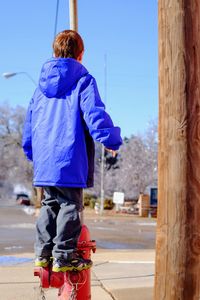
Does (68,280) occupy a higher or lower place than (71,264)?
lower

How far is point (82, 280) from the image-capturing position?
3.29m

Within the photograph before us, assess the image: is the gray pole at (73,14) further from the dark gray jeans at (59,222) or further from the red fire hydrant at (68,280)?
the red fire hydrant at (68,280)

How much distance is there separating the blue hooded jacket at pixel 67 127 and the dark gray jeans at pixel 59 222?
0.09m

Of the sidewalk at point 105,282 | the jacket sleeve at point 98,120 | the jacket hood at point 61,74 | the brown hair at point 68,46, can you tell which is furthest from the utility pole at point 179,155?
the sidewalk at point 105,282

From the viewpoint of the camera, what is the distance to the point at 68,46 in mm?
3480

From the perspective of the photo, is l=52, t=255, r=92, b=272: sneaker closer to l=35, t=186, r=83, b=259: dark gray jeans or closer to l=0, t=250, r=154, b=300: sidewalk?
l=35, t=186, r=83, b=259: dark gray jeans

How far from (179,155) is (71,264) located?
38.8 inches

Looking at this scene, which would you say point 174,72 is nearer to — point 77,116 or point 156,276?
point 77,116

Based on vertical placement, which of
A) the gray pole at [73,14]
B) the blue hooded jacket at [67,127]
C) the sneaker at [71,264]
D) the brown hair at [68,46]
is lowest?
the sneaker at [71,264]

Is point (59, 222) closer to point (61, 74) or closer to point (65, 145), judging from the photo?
point (65, 145)

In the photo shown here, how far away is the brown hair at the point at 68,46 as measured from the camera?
11.4 feet

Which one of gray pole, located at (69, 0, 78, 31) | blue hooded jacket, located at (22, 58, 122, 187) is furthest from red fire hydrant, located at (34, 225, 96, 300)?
gray pole, located at (69, 0, 78, 31)

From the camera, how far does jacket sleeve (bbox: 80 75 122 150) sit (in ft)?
10.1

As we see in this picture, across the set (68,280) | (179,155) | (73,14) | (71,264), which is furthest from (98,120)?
(73,14)
